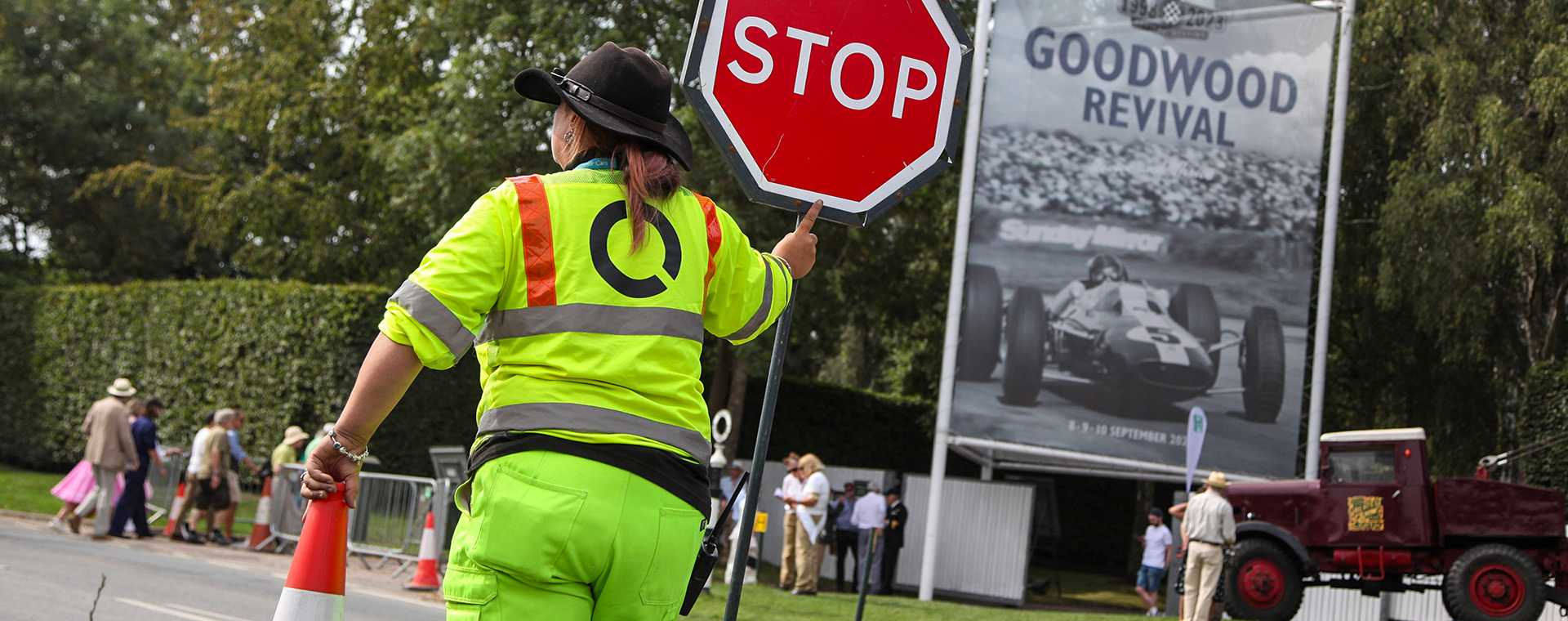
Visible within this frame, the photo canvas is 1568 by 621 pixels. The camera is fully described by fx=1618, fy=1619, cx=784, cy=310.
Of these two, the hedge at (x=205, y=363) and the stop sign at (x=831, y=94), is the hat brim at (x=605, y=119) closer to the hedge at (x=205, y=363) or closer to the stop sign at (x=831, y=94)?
the stop sign at (x=831, y=94)

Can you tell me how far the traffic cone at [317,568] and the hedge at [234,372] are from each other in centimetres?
2044

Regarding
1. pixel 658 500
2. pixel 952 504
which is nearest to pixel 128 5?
pixel 952 504

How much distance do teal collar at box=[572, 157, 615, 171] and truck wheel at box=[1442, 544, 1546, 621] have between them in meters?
14.7

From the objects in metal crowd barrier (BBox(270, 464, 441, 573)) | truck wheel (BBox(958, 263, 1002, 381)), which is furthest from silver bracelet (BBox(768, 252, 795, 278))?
truck wheel (BBox(958, 263, 1002, 381))

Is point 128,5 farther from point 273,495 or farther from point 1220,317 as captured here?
point 1220,317

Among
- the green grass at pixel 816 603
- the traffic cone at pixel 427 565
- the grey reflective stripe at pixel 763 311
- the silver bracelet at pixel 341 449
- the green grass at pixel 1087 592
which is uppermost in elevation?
the grey reflective stripe at pixel 763 311

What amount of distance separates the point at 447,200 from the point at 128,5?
1680 centimetres

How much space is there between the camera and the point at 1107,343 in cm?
2172

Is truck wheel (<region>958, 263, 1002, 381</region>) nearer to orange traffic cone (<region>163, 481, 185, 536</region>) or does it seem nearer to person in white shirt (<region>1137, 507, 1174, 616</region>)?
person in white shirt (<region>1137, 507, 1174, 616</region>)

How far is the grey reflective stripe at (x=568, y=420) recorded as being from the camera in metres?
2.81

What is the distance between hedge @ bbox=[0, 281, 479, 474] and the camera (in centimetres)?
2375

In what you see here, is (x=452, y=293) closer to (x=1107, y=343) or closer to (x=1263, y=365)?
(x=1107, y=343)

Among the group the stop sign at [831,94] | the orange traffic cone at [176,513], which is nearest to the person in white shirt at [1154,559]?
the orange traffic cone at [176,513]

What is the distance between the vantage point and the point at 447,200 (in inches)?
910
